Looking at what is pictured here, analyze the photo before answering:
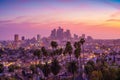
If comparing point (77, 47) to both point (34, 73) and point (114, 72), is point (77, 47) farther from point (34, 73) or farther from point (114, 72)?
point (114, 72)

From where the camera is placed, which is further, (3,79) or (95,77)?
(3,79)

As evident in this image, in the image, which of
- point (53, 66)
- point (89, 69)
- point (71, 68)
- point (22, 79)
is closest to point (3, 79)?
point (22, 79)

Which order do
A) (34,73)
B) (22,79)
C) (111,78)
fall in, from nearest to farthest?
(111,78) < (22,79) < (34,73)

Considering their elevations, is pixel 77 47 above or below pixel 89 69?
above

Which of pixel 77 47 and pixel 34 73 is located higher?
pixel 77 47

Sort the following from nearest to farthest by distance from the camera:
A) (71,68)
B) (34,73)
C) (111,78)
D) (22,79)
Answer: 1. (111,78)
2. (71,68)
3. (22,79)
4. (34,73)

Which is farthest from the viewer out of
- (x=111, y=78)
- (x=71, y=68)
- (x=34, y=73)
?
(x=34, y=73)

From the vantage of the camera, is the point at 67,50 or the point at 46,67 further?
the point at 67,50

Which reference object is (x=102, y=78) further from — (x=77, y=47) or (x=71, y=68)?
(x=77, y=47)

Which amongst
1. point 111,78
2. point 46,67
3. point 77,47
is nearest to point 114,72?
point 111,78

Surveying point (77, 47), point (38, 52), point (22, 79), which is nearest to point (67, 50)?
point (77, 47)
